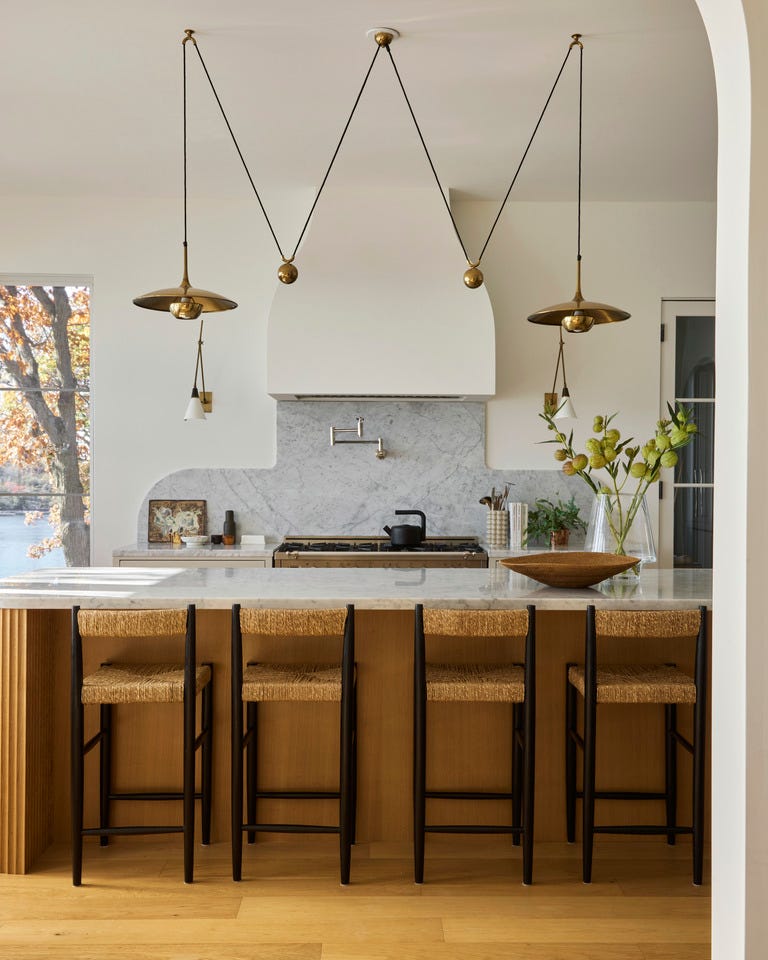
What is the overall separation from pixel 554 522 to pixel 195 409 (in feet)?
7.16

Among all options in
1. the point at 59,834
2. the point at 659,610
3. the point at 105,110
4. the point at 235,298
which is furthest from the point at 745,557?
the point at 235,298

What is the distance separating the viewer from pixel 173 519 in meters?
5.14

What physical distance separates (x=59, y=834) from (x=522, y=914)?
1588 millimetres

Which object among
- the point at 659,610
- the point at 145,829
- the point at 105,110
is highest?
the point at 105,110

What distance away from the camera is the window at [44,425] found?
205 inches

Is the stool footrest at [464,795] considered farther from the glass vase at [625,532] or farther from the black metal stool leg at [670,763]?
the glass vase at [625,532]

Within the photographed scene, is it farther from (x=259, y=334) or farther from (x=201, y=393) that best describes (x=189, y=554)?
(x=259, y=334)

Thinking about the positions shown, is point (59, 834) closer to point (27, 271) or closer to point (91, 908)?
point (91, 908)

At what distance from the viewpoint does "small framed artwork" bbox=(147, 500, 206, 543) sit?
203 inches

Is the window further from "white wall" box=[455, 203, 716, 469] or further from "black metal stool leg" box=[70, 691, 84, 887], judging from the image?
"black metal stool leg" box=[70, 691, 84, 887]

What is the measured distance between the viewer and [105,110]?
151 inches

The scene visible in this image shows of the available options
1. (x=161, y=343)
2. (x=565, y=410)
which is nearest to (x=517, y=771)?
(x=565, y=410)

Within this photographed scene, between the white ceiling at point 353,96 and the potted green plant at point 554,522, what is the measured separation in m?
1.85

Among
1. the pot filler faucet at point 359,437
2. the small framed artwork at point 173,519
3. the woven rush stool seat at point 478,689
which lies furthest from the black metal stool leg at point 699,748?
the small framed artwork at point 173,519
